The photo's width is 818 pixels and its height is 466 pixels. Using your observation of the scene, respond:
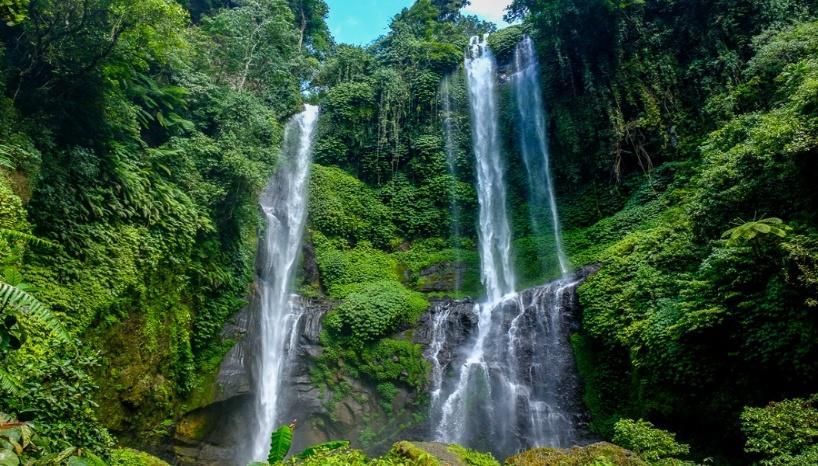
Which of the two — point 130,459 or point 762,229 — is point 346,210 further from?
point 762,229

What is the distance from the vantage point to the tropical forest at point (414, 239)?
23.2ft

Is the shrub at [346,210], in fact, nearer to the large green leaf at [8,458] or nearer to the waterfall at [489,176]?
the waterfall at [489,176]

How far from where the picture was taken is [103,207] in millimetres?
9219

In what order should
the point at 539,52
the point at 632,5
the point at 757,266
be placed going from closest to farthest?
the point at 757,266 → the point at 632,5 → the point at 539,52

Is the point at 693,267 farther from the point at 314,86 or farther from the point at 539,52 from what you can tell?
the point at 314,86

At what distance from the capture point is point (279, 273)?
54.4 feet

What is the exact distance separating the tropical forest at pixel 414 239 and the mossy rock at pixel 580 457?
0.25 feet

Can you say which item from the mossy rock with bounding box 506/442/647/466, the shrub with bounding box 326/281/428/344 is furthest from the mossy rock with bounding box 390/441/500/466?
the shrub with bounding box 326/281/428/344

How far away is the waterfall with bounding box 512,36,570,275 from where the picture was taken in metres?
19.6

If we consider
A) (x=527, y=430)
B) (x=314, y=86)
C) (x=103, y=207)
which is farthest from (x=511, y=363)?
(x=314, y=86)

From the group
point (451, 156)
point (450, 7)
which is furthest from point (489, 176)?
point (450, 7)

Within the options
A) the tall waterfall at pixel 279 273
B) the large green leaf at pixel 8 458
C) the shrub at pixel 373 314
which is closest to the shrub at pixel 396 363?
the shrub at pixel 373 314

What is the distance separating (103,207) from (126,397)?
12.7 ft

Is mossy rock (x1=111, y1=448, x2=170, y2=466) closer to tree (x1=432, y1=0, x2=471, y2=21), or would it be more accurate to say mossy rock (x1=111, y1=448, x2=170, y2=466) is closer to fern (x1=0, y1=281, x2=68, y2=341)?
fern (x1=0, y1=281, x2=68, y2=341)
